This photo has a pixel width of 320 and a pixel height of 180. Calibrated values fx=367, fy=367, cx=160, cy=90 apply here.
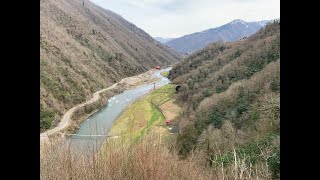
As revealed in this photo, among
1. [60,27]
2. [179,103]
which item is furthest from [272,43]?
[60,27]

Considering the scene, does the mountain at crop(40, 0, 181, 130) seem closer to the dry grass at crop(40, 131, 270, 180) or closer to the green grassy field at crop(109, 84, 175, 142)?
the green grassy field at crop(109, 84, 175, 142)

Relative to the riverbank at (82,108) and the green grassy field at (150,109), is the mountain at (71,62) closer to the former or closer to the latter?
the riverbank at (82,108)

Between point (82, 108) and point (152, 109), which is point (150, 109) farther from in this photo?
point (82, 108)

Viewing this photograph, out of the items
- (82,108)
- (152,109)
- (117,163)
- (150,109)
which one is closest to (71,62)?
(82,108)

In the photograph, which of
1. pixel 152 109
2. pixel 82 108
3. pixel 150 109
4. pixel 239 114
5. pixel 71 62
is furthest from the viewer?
pixel 71 62

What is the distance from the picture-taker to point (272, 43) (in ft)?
153

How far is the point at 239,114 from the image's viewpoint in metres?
33.3

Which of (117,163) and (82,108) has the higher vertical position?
(117,163)

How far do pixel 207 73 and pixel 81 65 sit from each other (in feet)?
94.1

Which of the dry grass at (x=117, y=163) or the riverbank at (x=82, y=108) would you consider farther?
the riverbank at (x=82, y=108)

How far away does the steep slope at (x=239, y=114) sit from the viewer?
54.3 ft

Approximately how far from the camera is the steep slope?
54.3 feet

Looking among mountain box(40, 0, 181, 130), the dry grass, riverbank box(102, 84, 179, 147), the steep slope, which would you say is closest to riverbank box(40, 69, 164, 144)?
mountain box(40, 0, 181, 130)

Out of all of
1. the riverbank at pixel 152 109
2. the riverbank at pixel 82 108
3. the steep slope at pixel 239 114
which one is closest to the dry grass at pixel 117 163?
the steep slope at pixel 239 114
